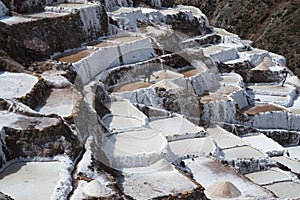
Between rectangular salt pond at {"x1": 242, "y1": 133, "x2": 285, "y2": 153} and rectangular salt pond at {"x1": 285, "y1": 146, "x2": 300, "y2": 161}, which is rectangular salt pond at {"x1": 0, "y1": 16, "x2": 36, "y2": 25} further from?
Answer: rectangular salt pond at {"x1": 285, "y1": 146, "x2": 300, "y2": 161}

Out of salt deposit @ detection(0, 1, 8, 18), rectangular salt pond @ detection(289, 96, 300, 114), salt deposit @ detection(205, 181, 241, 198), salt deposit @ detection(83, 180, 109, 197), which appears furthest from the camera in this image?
rectangular salt pond @ detection(289, 96, 300, 114)

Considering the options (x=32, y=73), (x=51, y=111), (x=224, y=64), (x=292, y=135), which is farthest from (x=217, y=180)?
(x=224, y=64)

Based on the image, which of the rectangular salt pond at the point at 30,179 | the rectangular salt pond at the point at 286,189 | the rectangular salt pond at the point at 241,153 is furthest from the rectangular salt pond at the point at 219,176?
the rectangular salt pond at the point at 30,179

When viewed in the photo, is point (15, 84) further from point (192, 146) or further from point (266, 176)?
point (266, 176)

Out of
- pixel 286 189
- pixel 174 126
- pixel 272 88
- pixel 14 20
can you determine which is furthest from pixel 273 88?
pixel 14 20

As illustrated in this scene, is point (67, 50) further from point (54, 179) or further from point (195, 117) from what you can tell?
point (54, 179)

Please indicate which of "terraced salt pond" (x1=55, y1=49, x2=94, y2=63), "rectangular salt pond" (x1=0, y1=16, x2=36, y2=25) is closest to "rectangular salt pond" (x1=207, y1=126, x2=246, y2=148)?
"terraced salt pond" (x1=55, y1=49, x2=94, y2=63)
